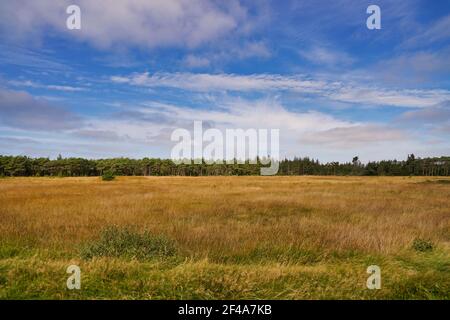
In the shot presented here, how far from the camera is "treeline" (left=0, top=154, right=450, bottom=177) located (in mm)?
107188

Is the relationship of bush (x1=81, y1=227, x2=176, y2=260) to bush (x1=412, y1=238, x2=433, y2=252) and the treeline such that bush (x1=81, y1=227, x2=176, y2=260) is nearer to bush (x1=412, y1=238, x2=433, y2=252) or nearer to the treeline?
bush (x1=412, y1=238, x2=433, y2=252)

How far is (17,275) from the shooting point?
6.04 meters

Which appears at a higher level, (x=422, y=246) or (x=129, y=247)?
(x=129, y=247)

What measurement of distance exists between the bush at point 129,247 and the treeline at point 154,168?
103 m

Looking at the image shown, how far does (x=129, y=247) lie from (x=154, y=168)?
4644 inches

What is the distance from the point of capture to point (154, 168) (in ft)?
406

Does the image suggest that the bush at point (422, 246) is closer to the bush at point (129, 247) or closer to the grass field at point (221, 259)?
the grass field at point (221, 259)

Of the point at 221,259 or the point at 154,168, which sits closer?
the point at 221,259

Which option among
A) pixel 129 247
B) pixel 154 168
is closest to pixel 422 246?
pixel 129 247

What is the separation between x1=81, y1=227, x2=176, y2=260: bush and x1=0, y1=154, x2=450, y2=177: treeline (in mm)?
102554

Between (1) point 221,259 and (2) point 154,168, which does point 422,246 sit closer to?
(1) point 221,259

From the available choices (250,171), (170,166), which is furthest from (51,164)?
(250,171)
